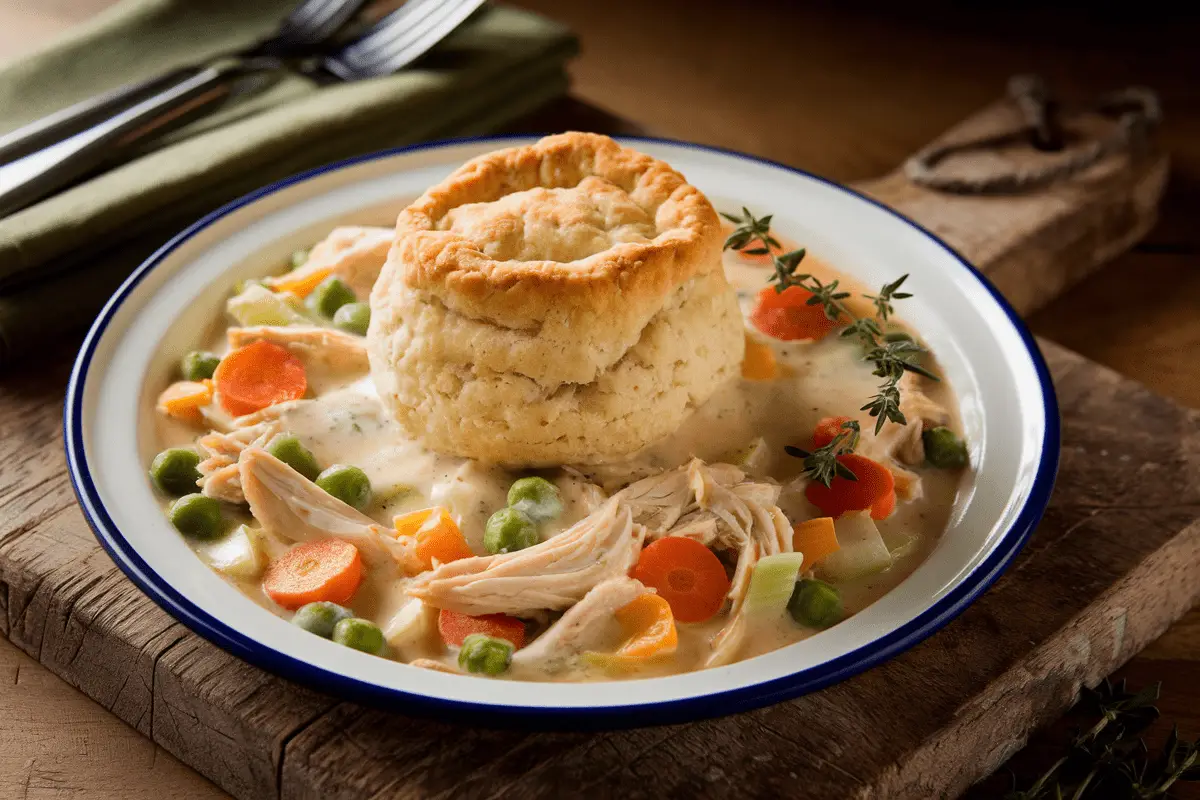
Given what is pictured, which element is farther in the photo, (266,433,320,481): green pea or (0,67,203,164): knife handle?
(0,67,203,164): knife handle

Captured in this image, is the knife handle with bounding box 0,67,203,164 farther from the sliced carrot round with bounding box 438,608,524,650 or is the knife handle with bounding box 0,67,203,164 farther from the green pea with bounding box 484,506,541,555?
the sliced carrot round with bounding box 438,608,524,650

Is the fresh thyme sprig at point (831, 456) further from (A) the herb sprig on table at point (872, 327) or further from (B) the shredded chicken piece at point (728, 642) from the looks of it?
(B) the shredded chicken piece at point (728, 642)

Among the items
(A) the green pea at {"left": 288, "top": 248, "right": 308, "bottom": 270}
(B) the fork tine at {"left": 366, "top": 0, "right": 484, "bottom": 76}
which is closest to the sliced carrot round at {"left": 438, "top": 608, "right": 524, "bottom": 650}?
(A) the green pea at {"left": 288, "top": 248, "right": 308, "bottom": 270}

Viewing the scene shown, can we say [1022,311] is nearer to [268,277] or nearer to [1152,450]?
[1152,450]

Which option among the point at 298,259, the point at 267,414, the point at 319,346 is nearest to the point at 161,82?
the point at 298,259

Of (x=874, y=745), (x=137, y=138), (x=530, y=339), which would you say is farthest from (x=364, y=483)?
(x=137, y=138)

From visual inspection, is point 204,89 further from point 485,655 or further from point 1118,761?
point 1118,761

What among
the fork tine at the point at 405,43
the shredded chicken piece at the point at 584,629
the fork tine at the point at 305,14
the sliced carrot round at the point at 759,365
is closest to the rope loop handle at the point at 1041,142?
the sliced carrot round at the point at 759,365
